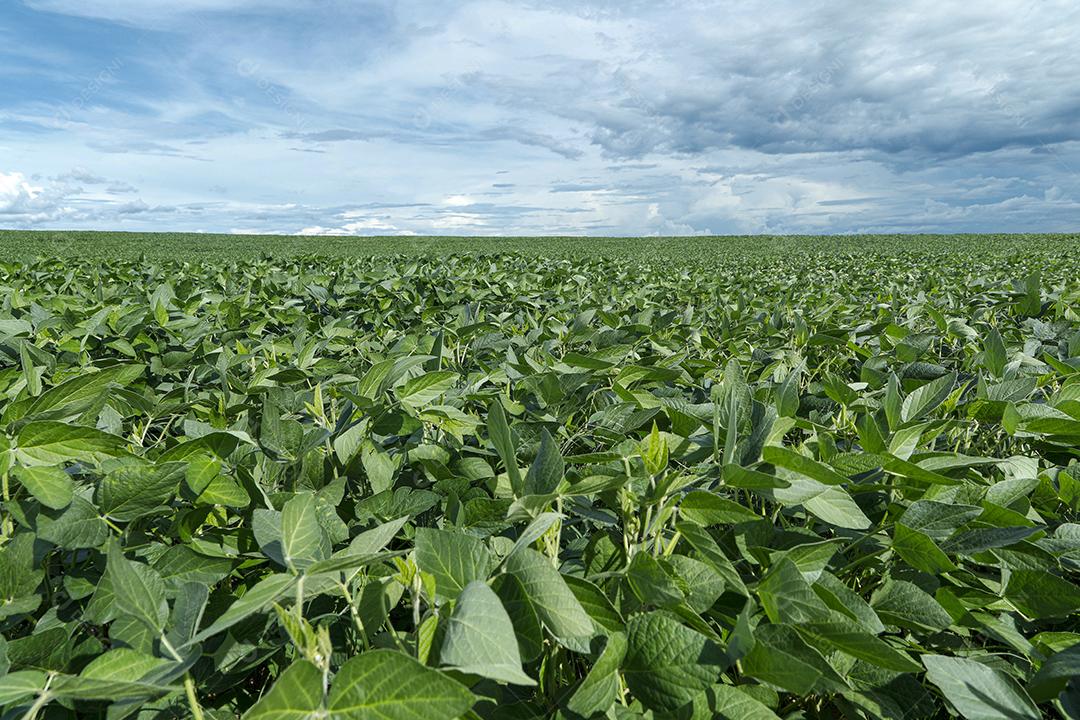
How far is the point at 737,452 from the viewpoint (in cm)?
116

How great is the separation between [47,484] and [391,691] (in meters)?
0.82

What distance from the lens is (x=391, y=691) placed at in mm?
624

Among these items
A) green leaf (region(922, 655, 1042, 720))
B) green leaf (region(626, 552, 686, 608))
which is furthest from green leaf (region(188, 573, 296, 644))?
green leaf (region(922, 655, 1042, 720))

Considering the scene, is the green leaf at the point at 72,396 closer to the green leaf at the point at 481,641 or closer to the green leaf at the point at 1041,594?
the green leaf at the point at 481,641

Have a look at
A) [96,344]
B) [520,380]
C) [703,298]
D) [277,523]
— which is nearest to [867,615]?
[277,523]

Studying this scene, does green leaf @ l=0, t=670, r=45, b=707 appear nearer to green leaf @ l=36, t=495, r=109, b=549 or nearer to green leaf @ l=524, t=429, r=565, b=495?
green leaf @ l=36, t=495, r=109, b=549

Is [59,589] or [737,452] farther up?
[737,452]

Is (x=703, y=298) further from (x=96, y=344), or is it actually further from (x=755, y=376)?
(x=96, y=344)

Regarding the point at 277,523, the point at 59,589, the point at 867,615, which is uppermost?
the point at 277,523

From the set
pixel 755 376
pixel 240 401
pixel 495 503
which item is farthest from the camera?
pixel 755 376

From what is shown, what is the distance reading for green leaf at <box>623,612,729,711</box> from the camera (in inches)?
31.9

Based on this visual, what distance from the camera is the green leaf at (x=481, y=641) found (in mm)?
649

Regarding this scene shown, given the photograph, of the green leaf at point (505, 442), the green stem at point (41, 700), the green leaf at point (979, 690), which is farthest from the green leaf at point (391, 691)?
the green leaf at point (979, 690)

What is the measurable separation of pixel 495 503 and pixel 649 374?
2.63ft
